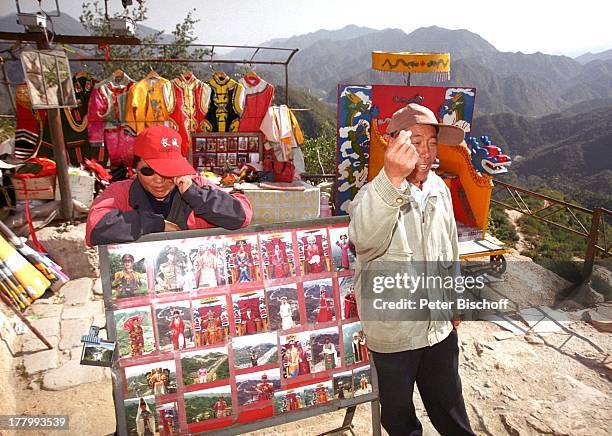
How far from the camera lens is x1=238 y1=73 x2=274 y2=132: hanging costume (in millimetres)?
7391

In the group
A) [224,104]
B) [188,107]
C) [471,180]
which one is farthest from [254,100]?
[471,180]

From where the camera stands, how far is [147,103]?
6.90 meters

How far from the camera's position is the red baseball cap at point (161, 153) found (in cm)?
211

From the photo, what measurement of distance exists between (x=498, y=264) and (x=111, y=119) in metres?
6.92

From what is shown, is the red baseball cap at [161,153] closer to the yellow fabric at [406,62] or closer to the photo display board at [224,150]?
the photo display board at [224,150]

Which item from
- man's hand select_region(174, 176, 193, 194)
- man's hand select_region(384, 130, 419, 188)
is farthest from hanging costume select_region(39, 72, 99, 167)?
man's hand select_region(384, 130, 419, 188)

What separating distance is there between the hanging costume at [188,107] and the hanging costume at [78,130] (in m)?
1.50

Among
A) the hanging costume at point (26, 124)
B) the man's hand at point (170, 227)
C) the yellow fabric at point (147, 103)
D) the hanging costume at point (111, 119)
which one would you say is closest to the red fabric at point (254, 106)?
the yellow fabric at point (147, 103)

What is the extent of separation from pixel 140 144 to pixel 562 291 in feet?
22.6

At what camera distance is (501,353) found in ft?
13.8

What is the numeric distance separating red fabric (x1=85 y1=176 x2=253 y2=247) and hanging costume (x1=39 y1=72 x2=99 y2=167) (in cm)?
596

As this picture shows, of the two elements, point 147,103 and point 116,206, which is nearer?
point 116,206

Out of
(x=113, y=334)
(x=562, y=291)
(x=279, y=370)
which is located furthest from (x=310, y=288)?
(x=562, y=291)

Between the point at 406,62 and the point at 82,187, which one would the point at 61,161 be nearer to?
the point at 82,187
